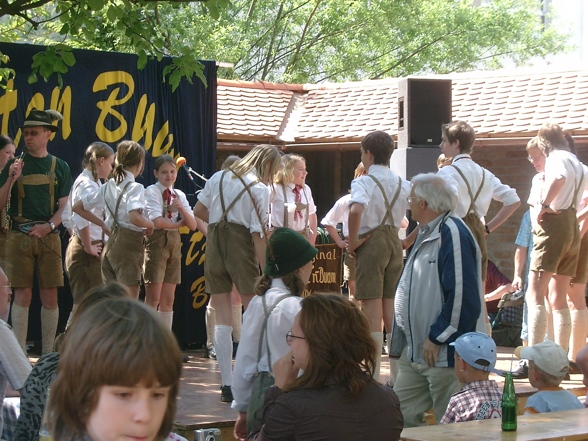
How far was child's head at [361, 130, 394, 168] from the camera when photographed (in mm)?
7270

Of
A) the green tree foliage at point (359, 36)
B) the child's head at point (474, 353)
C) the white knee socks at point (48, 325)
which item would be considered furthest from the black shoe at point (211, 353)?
the green tree foliage at point (359, 36)

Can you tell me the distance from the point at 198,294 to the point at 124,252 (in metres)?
1.93

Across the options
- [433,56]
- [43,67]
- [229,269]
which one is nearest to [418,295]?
[229,269]

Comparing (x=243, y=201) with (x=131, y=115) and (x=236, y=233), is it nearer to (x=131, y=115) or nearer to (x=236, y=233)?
(x=236, y=233)

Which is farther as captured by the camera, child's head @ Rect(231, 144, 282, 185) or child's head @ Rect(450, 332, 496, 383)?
child's head @ Rect(231, 144, 282, 185)

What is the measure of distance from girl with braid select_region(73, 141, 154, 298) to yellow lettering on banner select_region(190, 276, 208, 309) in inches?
67.4

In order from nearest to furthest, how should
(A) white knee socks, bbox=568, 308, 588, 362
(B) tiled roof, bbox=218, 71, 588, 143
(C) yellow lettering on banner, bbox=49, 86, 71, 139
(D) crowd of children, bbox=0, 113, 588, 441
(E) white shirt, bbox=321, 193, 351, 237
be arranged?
1. (D) crowd of children, bbox=0, 113, 588, 441
2. (A) white knee socks, bbox=568, 308, 588, 362
3. (C) yellow lettering on banner, bbox=49, 86, 71, 139
4. (E) white shirt, bbox=321, 193, 351, 237
5. (B) tiled roof, bbox=218, 71, 588, 143

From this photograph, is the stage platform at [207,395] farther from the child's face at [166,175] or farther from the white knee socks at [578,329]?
the child's face at [166,175]

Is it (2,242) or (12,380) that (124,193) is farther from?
(12,380)

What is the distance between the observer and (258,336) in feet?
15.6

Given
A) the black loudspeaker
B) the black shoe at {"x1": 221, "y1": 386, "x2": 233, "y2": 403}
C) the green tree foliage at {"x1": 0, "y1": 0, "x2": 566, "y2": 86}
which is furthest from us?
the green tree foliage at {"x1": 0, "y1": 0, "x2": 566, "y2": 86}

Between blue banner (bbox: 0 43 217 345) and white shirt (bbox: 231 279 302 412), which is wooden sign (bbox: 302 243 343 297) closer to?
blue banner (bbox: 0 43 217 345)

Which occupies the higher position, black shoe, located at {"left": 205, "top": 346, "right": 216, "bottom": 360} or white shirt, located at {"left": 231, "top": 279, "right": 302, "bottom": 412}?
white shirt, located at {"left": 231, "top": 279, "right": 302, "bottom": 412}

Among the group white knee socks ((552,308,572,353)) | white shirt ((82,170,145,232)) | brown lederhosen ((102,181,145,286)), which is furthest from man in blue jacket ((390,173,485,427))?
brown lederhosen ((102,181,145,286))
